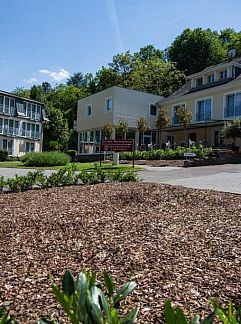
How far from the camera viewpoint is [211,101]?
32594 millimetres

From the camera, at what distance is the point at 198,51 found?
55344 mm

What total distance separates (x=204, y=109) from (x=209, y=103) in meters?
0.71

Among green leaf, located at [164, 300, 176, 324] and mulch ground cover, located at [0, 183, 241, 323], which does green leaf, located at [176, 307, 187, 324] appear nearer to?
green leaf, located at [164, 300, 176, 324]

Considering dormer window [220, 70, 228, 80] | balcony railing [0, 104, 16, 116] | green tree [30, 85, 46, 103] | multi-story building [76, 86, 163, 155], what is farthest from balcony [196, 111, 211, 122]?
green tree [30, 85, 46, 103]

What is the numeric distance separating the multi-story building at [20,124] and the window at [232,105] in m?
32.3

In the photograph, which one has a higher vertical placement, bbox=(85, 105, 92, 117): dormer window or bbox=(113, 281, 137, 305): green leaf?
bbox=(85, 105, 92, 117): dormer window

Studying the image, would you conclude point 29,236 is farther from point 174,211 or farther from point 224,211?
point 224,211

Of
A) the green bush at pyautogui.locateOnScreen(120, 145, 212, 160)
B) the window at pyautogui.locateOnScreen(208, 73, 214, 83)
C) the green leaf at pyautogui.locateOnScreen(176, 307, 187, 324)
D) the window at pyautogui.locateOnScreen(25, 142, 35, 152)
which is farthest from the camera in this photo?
the window at pyautogui.locateOnScreen(25, 142, 35, 152)

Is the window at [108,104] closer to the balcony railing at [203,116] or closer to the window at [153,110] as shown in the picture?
the window at [153,110]

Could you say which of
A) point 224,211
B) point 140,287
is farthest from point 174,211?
point 140,287

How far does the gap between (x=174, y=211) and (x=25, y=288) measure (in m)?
3.01

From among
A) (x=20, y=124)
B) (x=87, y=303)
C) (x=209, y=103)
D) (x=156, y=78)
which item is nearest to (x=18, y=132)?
(x=20, y=124)

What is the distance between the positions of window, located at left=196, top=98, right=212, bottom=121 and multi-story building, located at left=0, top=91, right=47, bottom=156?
95.8 ft

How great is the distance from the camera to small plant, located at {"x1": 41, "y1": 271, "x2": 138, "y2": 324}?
111 cm
